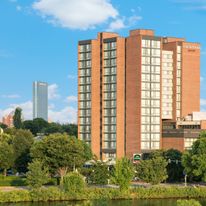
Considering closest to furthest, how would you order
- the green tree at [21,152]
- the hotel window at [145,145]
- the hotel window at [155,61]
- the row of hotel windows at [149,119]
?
1. the green tree at [21,152]
2. the hotel window at [145,145]
3. the row of hotel windows at [149,119]
4. the hotel window at [155,61]

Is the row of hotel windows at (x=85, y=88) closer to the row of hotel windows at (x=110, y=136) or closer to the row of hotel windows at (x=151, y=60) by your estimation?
the row of hotel windows at (x=110, y=136)

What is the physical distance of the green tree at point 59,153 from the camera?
77.6 meters

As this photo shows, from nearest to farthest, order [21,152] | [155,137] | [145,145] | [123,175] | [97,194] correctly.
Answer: [97,194] < [123,175] < [21,152] < [145,145] < [155,137]

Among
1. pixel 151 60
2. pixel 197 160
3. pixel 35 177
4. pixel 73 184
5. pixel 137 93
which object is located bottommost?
pixel 73 184

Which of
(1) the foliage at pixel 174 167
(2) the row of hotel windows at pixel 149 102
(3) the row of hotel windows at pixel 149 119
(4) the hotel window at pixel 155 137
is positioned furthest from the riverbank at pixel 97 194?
(2) the row of hotel windows at pixel 149 102

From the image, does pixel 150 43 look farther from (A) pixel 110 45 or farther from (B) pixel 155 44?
(A) pixel 110 45

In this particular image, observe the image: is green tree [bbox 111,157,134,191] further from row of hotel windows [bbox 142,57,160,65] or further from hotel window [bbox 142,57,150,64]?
row of hotel windows [bbox 142,57,160,65]

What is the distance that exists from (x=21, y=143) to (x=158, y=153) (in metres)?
25.3

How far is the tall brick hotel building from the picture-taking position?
336 feet

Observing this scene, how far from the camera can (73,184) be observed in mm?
61750

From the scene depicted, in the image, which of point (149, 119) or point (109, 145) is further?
point (109, 145)

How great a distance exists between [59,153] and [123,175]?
15908 mm

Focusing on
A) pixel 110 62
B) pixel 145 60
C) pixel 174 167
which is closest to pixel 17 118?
pixel 110 62

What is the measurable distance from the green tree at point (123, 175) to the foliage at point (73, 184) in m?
5.20
